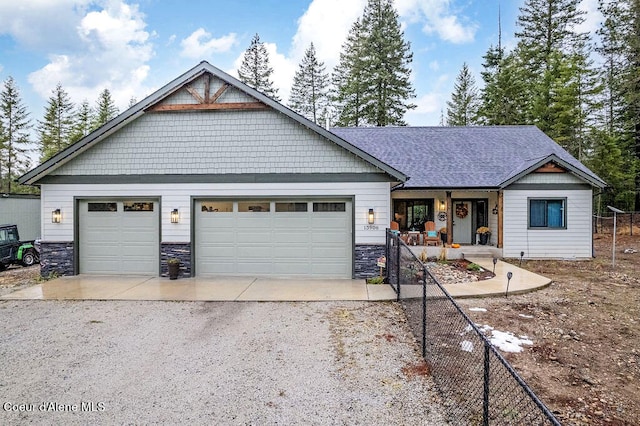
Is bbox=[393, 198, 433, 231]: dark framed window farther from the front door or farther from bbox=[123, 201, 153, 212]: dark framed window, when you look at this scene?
bbox=[123, 201, 153, 212]: dark framed window

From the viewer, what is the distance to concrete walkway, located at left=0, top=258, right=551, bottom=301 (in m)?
7.77

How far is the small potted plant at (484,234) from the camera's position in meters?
14.1

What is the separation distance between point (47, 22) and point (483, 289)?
20945mm

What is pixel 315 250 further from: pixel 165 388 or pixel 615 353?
pixel 615 353

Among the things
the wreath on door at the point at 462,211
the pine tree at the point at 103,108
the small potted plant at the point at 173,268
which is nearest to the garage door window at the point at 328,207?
the small potted plant at the point at 173,268

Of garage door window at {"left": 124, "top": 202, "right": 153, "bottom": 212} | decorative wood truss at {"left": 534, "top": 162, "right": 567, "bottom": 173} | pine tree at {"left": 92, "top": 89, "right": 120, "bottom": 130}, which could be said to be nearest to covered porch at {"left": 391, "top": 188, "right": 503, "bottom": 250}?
decorative wood truss at {"left": 534, "top": 162, "right": 567, "bottom": 173}

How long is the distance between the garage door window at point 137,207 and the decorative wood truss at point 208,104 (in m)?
2.87

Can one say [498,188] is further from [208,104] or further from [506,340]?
[208,104]

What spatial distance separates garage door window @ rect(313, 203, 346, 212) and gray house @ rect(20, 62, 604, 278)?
30 millimetres

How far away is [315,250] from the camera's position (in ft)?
31.9

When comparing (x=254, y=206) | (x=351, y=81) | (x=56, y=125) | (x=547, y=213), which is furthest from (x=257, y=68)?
(x=547, y=213)

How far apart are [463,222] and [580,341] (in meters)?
10.00

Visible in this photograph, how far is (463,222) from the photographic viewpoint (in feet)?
48.9

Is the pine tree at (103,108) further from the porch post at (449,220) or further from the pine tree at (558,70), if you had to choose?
the pine tree at (558,70)
